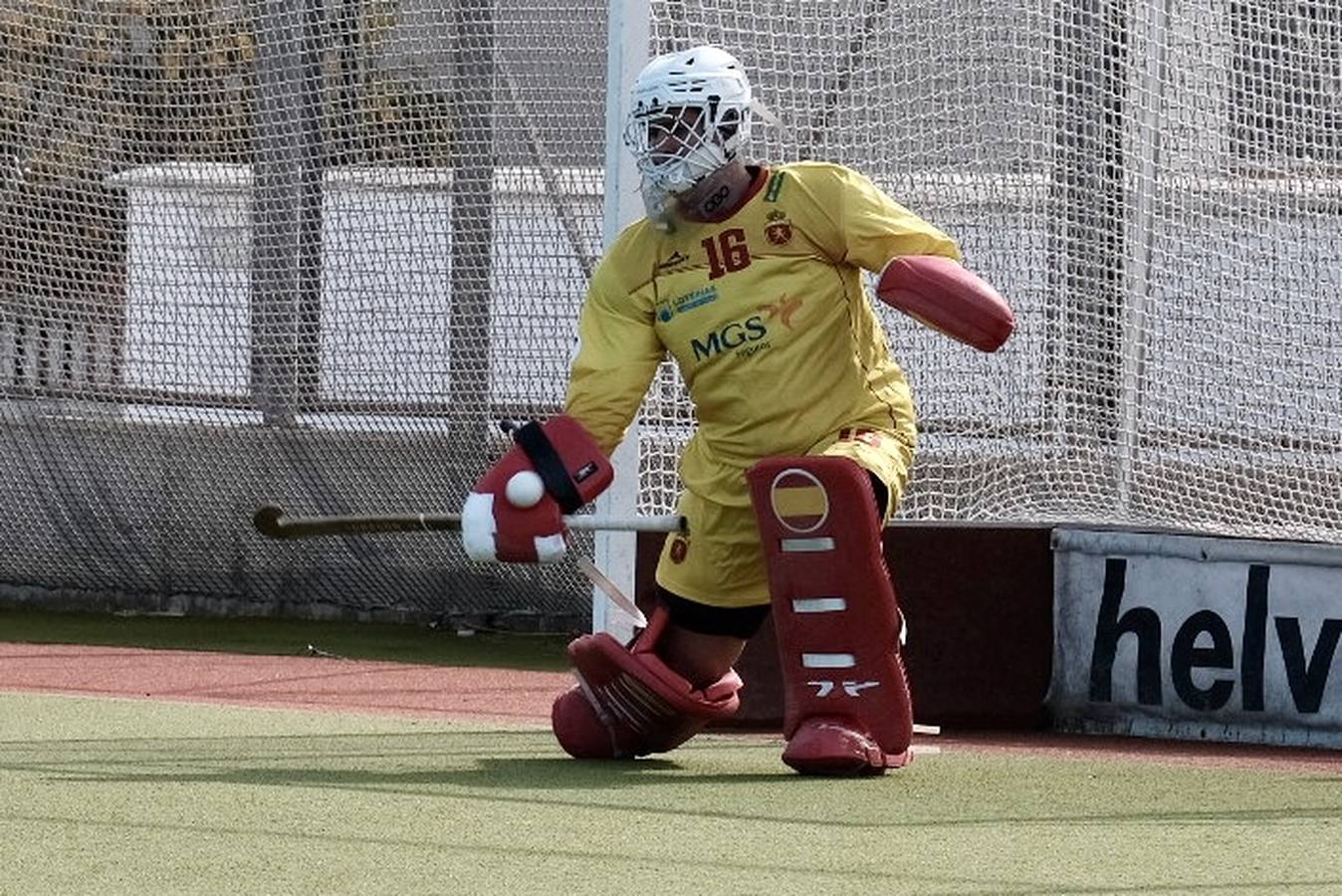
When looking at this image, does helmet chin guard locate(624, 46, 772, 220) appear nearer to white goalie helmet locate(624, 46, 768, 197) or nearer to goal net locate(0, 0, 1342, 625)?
white goalie helmet locate(624, 46, 768, 197)

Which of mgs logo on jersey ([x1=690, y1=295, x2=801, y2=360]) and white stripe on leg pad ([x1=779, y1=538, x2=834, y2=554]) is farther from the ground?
mgs logo on jersey ([x1=690, y1=295, x2=801, y2=360])

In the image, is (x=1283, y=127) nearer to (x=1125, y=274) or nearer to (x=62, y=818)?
(x=1125, y=274)

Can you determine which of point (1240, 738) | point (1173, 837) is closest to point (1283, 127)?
point (1240, 738)

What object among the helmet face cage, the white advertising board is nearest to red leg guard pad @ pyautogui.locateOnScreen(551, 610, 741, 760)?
the helmet face cage

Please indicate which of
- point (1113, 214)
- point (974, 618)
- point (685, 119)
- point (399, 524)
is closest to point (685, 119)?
point (685, 119)

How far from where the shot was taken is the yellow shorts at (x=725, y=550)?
16.2ft

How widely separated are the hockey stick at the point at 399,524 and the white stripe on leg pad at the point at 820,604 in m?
0.33

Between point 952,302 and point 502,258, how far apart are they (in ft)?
11.0

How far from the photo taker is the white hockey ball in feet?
15.6

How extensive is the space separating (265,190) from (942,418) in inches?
112

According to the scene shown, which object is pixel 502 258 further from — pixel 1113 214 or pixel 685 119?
pixel 685 119

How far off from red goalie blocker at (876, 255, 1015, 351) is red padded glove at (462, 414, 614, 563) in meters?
0.63

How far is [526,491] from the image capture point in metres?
4.76

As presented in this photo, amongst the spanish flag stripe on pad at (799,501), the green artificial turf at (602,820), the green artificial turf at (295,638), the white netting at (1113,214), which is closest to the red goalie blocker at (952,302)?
the spanish flag stripe on pad at (799,501)
